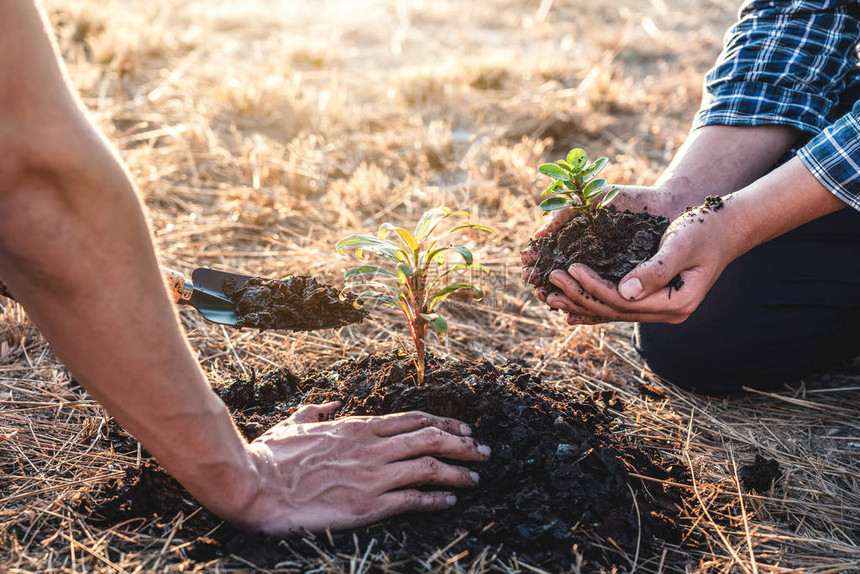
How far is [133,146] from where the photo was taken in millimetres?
4750

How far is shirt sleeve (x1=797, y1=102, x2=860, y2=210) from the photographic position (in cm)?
202

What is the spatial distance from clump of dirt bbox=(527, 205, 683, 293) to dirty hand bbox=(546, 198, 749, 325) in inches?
2.2

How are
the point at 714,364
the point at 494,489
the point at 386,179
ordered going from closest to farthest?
the point at 494,489 < the point at 714,364 < the point at 386,179

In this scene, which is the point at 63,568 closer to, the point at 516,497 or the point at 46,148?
the point at 46,148

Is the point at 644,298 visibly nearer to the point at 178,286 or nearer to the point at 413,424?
the point at 413,424

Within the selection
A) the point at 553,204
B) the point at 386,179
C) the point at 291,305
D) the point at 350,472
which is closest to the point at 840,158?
the point at 553,204

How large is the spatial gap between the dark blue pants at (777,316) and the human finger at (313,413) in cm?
136

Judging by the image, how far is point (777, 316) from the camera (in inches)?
97.9

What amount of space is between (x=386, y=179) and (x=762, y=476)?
9.06 ft

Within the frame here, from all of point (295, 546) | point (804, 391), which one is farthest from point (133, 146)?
point (804, 391)

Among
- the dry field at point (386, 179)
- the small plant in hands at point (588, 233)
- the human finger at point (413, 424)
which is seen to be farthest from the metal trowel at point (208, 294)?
the small plant in hands at point (588, 233)

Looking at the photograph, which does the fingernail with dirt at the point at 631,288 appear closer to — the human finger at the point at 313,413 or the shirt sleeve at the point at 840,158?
the shirt sleeve at the point at 840,158

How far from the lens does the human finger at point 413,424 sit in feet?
5.69

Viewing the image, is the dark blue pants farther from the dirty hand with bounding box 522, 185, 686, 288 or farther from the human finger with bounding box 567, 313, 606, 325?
the human finger with bounding box 567, 313, 606, 325
